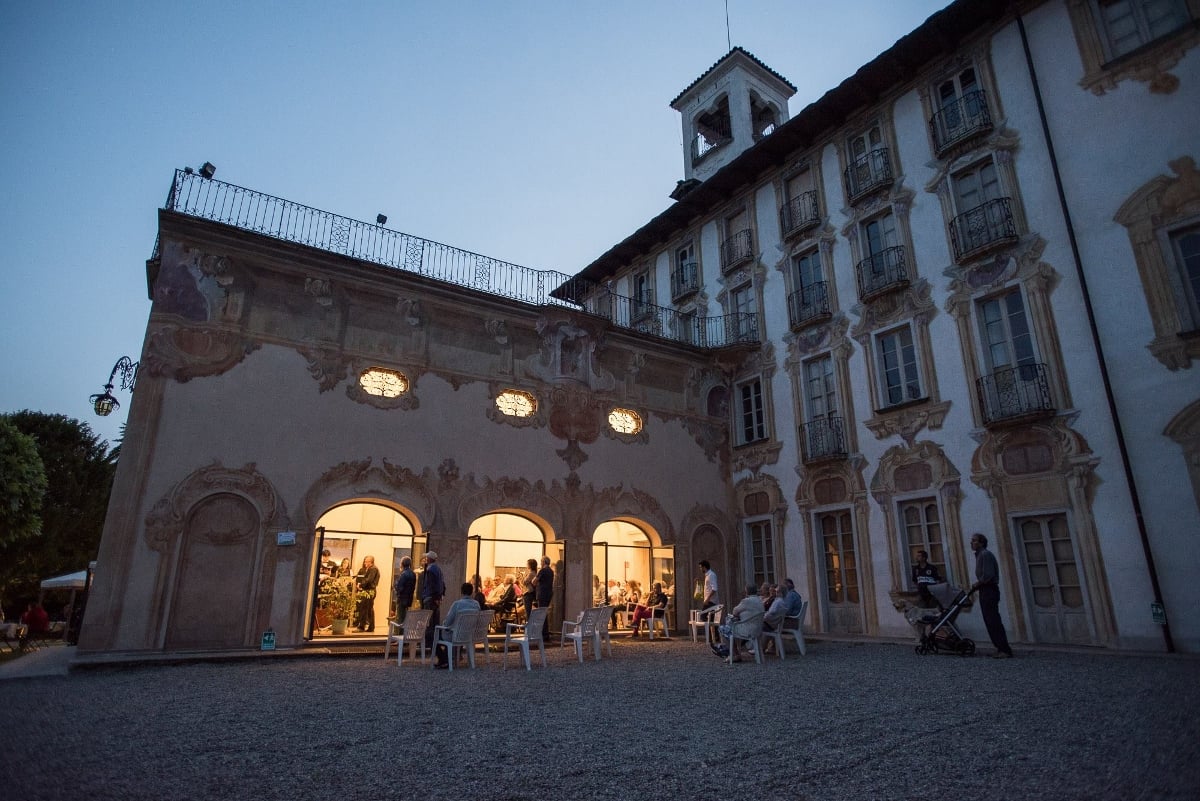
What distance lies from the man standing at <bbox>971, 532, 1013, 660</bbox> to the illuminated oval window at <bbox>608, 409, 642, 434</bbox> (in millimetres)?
7995

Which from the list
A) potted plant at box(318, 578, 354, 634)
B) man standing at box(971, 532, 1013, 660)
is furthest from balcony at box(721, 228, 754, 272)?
potted plant at box(318, 578, 354, 634)

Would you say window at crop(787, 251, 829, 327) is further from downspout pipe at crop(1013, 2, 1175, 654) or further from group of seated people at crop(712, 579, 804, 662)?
group of seated people at crop(712, 579, 804, 662)

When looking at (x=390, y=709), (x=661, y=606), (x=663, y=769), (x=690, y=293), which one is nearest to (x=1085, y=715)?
(x=663, y=769)

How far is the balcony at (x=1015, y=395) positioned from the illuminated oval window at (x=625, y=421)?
739 cm

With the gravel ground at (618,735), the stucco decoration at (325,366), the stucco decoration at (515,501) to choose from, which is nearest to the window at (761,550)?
the stucco decoration at (515,501)

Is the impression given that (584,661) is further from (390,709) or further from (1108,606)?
(1108,606)

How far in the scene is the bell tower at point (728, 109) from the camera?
22328 mm

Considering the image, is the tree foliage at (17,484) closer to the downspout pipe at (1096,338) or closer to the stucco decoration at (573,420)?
the stucco decoration at (573,420)

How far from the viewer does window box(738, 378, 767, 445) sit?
57.2 ft

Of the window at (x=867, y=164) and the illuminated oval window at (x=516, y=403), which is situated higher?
the window at (x=867, y=164)

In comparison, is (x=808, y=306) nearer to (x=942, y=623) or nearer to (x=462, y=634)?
(x=942, y=623)

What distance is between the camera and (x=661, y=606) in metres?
15.0

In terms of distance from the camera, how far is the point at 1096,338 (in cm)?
1123

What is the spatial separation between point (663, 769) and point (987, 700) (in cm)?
398
